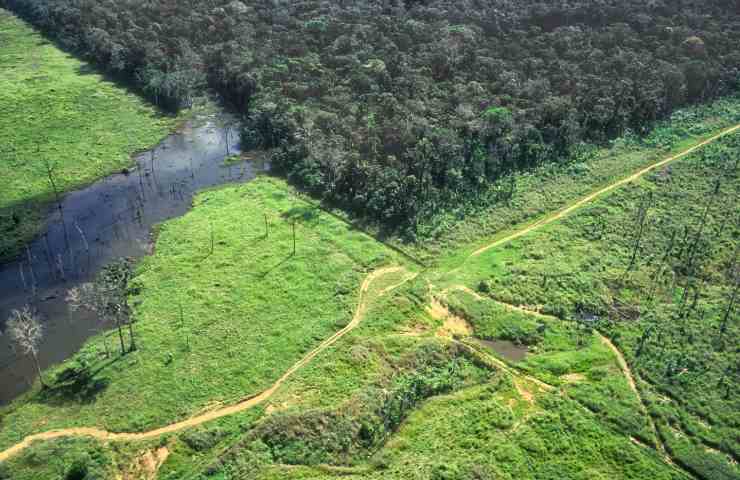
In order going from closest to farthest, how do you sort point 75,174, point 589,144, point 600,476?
point 600,476
point 75,174
point 589,144

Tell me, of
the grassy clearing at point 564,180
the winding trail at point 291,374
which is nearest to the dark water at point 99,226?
the winding trail at point 291,374

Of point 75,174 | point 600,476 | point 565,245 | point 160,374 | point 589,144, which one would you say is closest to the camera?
point 600,476

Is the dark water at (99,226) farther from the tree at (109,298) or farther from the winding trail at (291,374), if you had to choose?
the winding trail at (291,374)

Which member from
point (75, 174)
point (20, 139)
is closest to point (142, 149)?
point (75, 174)

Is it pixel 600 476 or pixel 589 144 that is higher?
pixel 589 144

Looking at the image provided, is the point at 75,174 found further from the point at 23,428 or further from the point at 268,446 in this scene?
the point at 268,446

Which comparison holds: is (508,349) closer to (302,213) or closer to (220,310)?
(220,310)
